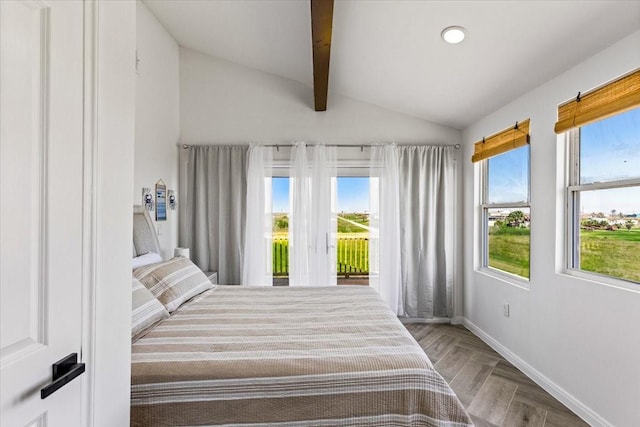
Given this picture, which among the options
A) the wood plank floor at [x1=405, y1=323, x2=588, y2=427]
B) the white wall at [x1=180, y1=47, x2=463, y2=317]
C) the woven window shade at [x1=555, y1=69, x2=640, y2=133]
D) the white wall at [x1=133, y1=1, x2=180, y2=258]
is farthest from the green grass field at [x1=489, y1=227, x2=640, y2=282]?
the white wall at [x1=133, y1=1, x2=180, y2=258]

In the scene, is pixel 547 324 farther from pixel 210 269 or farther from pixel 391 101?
pixel 210 269

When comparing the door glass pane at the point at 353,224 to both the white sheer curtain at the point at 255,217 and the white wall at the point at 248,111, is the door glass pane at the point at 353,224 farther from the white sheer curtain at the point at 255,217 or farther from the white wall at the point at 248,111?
the white sheer curtain at the point at 255,217

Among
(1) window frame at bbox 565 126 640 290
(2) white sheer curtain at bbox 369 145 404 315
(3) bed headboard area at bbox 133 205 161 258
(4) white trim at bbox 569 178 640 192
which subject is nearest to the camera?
(4) white trim at bbox 569 178 640 192

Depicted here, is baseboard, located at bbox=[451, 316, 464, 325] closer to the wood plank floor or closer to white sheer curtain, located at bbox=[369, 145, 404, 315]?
the wood plank floor

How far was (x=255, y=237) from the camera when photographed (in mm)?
3707

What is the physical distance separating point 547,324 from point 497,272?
2.87 ft

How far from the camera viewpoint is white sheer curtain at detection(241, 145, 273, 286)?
12.1ft

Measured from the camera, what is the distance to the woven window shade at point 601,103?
179 cm

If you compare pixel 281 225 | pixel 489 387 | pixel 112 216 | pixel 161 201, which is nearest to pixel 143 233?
pixel 161 201

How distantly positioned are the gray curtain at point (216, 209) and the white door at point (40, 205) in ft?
9.61

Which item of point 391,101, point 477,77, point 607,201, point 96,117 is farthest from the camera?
point 391,101

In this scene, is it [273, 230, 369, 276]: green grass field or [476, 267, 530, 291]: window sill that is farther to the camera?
[273, 230, 369, 276]: green grass field

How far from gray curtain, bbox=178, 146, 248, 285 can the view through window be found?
0.42 metres

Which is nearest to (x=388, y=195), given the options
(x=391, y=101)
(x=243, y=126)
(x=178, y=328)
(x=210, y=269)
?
(x=391, y=101)
